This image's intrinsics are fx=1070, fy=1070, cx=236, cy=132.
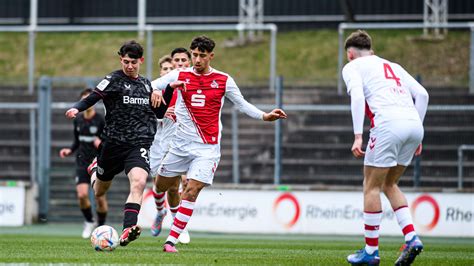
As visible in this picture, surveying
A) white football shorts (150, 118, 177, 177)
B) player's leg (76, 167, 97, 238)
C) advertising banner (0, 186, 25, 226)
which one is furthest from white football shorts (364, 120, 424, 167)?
advertising banner (0, 186, 25, 226)

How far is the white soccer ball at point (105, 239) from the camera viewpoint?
37.8 ft

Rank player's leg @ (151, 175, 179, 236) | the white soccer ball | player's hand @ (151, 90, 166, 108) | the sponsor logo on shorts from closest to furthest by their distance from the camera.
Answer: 1. the white soccer ball
2. player's hand @ (151, 90, 166, 108)
3. the sponsor logo on shorts
4. player's leg @ (151, 175, 179, 236)

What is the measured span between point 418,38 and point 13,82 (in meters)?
8.99

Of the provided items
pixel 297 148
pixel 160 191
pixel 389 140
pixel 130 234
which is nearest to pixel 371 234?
pixel 389 140

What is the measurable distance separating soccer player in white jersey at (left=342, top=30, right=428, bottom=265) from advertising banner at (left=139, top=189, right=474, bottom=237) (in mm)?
9220

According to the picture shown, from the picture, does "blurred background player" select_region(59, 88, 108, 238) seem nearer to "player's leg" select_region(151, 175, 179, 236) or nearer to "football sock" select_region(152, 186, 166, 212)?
"player's leg" select_region(151, 175, 179, 236)

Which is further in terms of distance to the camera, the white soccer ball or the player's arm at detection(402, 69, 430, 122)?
the white soccer ball

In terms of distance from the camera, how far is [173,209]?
14914 millimetres

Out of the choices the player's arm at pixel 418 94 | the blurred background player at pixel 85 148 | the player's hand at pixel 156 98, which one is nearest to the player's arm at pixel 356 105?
the player's arm at pixel 418 94

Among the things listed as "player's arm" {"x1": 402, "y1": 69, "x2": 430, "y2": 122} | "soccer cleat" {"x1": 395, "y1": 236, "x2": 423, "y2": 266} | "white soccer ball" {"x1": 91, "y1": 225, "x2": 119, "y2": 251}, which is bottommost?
"white soccer ball" {"x1": 91, "y1": 225, "x2": 119, "y2": 251}

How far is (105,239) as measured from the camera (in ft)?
37.8

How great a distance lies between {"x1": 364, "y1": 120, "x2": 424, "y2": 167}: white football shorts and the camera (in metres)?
10.1

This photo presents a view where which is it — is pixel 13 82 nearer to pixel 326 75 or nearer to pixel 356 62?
pixel 326 75

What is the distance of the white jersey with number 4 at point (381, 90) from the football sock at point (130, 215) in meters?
2.99
